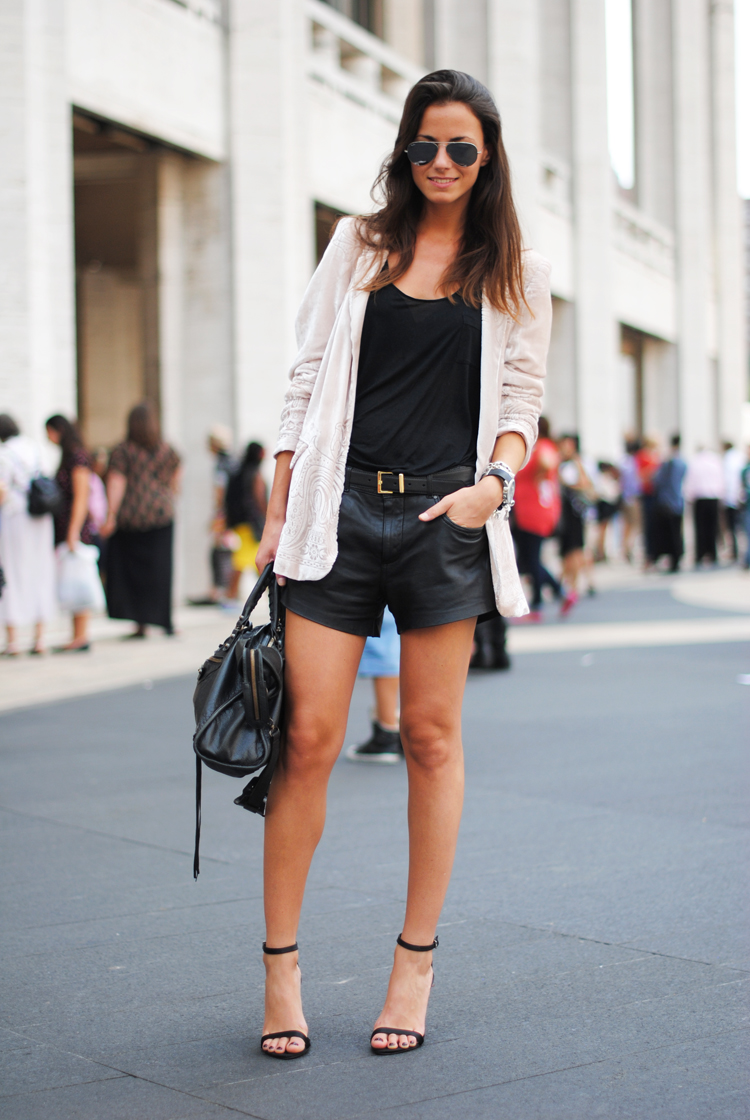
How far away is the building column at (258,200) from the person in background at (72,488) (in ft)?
16.2

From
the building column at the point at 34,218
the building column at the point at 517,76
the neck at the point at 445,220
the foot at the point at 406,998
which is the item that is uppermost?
the building column at the point at 517,76

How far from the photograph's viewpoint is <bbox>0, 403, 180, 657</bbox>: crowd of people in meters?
Result: 10.4

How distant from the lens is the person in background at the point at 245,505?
46.4 ft

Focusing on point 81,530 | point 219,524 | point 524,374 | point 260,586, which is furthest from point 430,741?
point 219,524

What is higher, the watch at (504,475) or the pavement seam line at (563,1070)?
the watch at (504,475)

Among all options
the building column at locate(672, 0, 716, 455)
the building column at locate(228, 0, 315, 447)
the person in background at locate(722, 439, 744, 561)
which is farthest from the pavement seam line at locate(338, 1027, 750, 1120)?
the building column at locate(672, 0, 716, 455)

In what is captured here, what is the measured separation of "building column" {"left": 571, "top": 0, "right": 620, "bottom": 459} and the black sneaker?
67.2 ft

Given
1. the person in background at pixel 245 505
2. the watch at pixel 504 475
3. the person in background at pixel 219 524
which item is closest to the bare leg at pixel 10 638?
the person in background at pixel 245 505

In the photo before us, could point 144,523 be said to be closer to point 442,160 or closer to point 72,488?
point 72,488

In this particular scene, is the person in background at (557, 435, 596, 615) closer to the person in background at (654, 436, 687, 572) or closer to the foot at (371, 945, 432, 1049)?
the person in background at (654, 436, 687, 572)

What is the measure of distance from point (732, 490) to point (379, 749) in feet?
62.0

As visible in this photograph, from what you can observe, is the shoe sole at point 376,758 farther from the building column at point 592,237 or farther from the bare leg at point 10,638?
the building column at point 592,237

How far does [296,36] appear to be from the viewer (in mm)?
16281

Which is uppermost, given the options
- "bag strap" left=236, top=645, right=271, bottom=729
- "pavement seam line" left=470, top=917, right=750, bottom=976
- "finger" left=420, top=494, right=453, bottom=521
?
"finger" left=420, top=494, right=453, bottom=521
